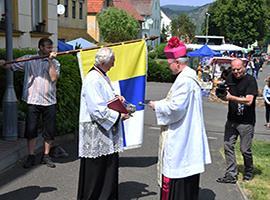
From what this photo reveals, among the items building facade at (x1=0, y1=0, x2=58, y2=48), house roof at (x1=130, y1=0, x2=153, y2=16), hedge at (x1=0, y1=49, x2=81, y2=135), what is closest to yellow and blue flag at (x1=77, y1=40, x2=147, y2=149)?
hedge at (x1=0, y1=49, x2=81, y2=135)

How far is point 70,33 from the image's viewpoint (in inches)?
1615

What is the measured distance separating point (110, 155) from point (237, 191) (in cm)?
218

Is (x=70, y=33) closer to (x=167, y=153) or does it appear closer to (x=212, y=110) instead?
(x=212, y=110)

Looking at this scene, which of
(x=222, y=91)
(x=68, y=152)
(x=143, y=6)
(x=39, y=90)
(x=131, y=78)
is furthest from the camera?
(x=143, y=6)

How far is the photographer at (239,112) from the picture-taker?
6.27m

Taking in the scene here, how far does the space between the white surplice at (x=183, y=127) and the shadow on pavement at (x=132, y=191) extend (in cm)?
134

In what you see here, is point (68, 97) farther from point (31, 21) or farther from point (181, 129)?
point (181, 129)

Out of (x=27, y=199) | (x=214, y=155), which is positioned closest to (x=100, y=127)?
(x=27, y=199)

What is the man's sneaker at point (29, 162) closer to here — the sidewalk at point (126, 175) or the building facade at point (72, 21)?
the sidewalk at point (126, 175)

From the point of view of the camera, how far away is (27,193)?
18.7 ft

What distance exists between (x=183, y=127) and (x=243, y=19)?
6052 centimetres

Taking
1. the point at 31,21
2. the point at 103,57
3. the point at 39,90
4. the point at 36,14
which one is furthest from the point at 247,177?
the point at 36,14

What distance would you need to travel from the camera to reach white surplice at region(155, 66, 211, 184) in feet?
14.5

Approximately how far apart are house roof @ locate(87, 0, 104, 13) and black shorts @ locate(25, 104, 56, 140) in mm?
47726
